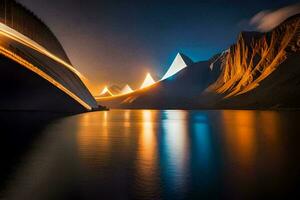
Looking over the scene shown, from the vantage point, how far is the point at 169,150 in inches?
1120

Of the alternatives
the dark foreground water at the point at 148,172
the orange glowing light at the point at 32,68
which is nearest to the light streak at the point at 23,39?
the orange glowing light at the point at 32,68

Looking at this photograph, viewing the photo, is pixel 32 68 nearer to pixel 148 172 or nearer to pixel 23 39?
pixel 23 39

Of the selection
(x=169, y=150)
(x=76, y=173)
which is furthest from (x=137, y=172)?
(x=169, y=150)

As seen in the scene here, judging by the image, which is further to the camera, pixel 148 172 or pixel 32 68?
pixel 32 68

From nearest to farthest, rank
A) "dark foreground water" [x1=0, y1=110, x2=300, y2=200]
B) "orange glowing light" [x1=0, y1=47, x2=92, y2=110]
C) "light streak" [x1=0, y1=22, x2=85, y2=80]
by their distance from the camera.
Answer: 1. "dark foreground water" [x1=0, y1=110, x2=300, y2=200]
2. "orange glowing light" [x1=0, y1=47, x2=92, y2=110]
3. "light streak" [x1=0, y1=22, x2=85, y2=80]

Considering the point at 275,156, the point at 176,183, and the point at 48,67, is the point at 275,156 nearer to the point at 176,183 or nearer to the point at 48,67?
the point at 176,183

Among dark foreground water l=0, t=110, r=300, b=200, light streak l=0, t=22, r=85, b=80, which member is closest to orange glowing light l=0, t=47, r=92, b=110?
light streak l=0, t=22, r=85, b=80

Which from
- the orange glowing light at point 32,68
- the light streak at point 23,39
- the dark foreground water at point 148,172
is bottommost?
the dark foreground water at point 148,172

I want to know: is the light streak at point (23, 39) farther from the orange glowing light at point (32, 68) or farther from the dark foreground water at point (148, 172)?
the dark foreground water at point (148, 172)

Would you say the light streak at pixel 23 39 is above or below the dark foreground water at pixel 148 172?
above

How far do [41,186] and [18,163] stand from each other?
6543 mm

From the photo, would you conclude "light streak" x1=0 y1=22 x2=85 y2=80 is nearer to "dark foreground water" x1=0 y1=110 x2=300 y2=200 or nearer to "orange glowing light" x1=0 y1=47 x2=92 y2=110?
"orange glowing light" x1=0 y1=47 x2=92 y2=110

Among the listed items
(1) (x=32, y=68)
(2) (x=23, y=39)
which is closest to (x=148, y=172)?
(1) (x=32, y=68)

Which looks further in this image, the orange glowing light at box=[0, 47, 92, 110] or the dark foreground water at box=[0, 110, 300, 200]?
the orange glowing light at box=[0, 47, 92, 110]
